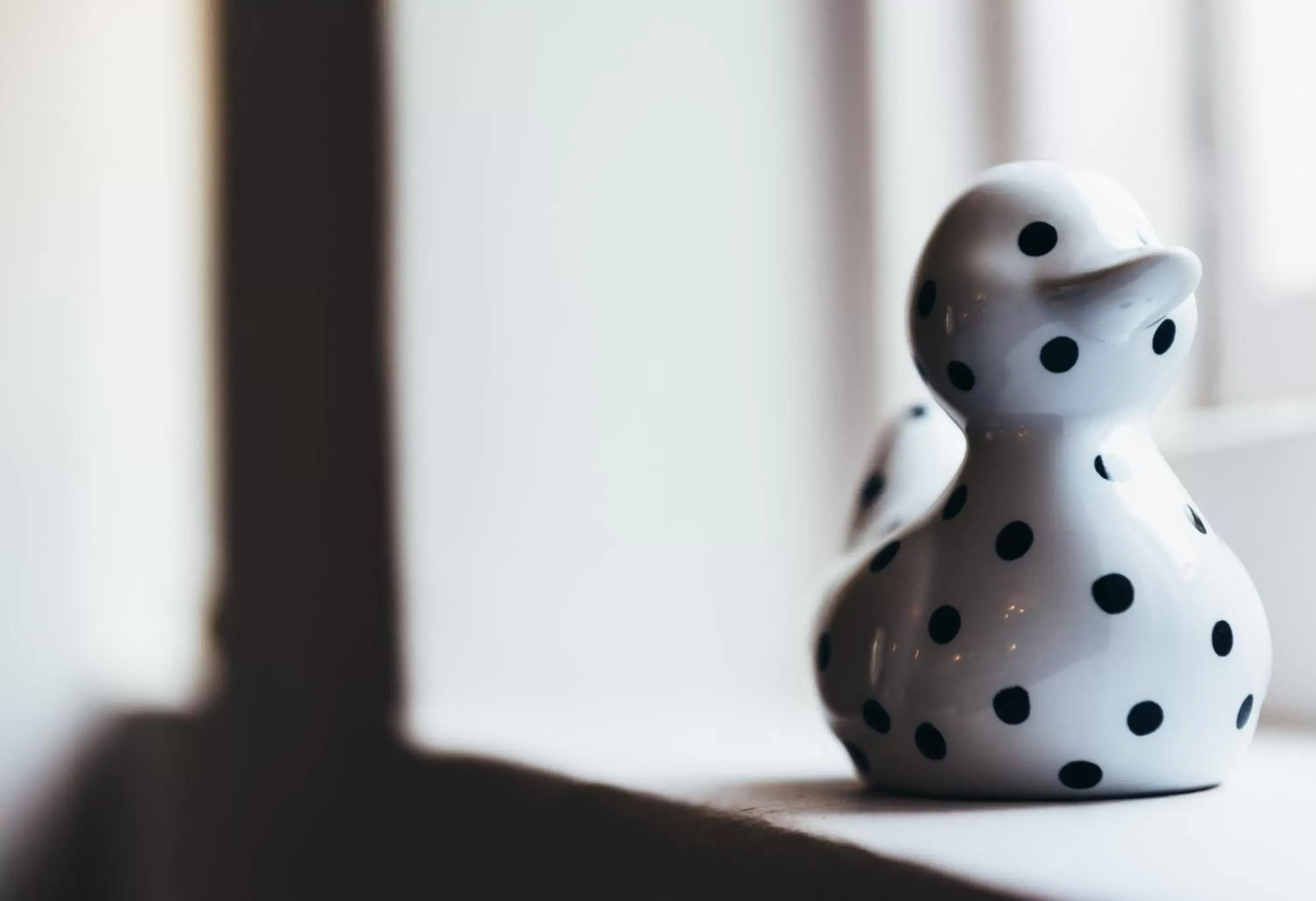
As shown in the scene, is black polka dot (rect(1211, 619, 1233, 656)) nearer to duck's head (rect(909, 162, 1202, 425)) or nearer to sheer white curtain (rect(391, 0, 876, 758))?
duck's head (rect(909, 162, 1202, 425))

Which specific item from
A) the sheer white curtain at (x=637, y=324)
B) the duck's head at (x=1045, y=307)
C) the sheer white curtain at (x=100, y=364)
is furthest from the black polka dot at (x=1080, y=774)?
Result: the sheer white curtain at (x=100, y=364)

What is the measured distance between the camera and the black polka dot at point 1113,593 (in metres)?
0.42

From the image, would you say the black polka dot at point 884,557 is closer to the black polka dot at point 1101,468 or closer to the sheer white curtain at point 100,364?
the black polka dot at point 1101,468

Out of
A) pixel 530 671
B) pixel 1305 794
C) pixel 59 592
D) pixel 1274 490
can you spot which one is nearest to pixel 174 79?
pixel 59 592

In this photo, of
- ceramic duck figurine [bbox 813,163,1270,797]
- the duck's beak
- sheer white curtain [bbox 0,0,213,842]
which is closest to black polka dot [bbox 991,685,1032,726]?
ceramic duck figurine [bbox 813,163,1270,797]

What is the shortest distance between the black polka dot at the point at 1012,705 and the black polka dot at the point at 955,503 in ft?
0.21

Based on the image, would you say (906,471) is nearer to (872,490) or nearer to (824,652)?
(872,490)

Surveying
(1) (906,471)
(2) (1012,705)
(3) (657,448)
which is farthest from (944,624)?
(3) (657,448)

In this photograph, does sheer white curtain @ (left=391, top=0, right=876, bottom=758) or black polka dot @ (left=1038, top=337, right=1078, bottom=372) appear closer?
black polka dot @ (left=1038, top=337, right=1078, bottom=372)

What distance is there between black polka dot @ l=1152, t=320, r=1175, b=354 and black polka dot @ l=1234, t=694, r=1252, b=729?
11 cm

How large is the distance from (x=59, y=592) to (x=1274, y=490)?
36.0 inches

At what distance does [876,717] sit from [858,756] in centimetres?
3

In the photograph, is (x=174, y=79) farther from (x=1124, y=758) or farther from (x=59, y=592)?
(x=1124, y=758)

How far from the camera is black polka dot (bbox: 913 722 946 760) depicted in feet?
1.42
